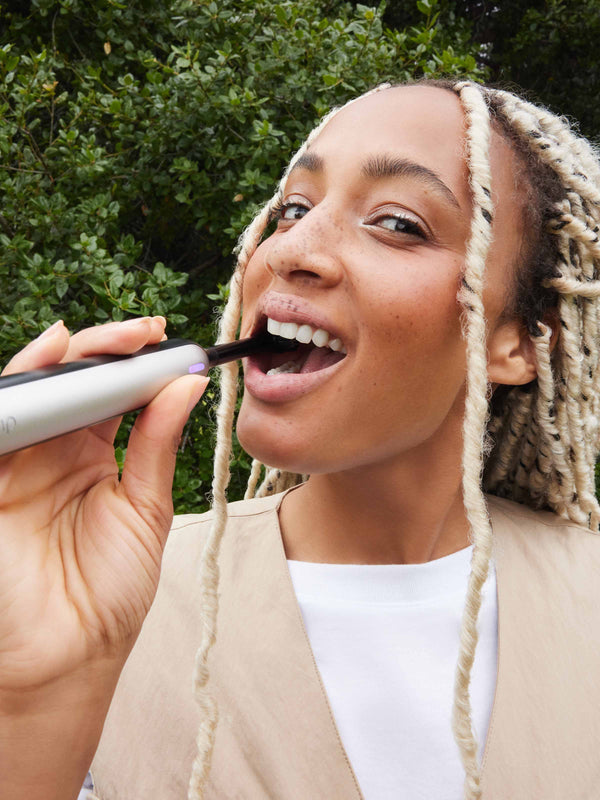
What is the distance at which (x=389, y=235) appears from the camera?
131 centimetres

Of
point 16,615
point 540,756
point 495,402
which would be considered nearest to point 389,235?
point 495,402

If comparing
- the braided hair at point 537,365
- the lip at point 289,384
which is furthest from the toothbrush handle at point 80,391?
the braided hair at point 537,365

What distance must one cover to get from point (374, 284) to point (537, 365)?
0.50 m

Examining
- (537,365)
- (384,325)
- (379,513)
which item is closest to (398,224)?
(384,325)

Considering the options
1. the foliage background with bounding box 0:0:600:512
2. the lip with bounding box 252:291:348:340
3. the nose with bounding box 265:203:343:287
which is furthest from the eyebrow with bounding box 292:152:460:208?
the foliage background with bounding box 0:0:600:512

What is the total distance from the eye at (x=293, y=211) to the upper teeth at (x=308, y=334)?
1.01ft

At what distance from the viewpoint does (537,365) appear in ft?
5.06

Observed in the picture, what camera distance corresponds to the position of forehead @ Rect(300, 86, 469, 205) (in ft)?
4.35

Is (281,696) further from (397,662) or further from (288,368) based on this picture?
(288,368)

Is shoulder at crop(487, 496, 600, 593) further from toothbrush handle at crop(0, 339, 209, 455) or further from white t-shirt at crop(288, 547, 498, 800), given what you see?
toothbrush handle at crop(0, 339, 209, 455)

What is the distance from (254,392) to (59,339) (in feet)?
1.30

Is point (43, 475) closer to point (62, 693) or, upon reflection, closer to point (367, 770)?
point (62, 693)

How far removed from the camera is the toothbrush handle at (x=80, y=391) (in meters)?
0.83

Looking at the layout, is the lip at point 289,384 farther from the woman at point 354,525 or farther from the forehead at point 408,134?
the forehead at point 408,134
